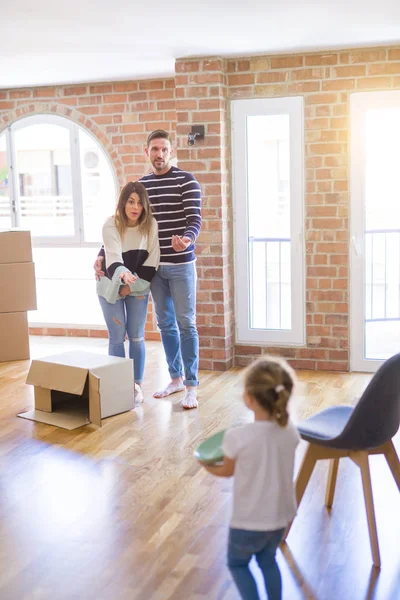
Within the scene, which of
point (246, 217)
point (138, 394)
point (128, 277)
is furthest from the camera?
point (246, 217)

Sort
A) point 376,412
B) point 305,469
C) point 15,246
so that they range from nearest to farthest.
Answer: point 376,412, point 305,469, point 15,246

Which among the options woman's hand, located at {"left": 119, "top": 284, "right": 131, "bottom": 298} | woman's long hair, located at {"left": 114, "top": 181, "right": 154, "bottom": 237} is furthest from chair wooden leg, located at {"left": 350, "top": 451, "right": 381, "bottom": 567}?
woman's long hair, located at {"left": 114, "top": 181, "right": 154, "bottom": 237}

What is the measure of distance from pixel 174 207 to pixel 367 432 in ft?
7.59

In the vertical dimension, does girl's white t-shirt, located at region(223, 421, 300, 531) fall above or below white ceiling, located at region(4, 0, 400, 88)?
below

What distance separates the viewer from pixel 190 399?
4637 millimetres

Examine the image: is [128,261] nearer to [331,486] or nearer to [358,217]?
[358,217]

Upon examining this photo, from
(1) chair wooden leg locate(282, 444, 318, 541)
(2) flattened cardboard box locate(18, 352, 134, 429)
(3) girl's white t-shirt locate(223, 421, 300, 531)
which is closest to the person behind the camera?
(3) girl's white t-shirt locate(223, 421, 300, 531)

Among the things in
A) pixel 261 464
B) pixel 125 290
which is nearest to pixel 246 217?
Result: pixel 125 290

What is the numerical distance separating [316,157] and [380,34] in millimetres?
940

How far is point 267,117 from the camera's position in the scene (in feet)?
17.7

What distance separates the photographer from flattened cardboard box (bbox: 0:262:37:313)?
5969mm

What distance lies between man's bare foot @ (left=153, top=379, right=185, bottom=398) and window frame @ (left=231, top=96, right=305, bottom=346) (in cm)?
87

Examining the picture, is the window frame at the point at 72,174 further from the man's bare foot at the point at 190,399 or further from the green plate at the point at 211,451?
the green plate at the point at 211,451

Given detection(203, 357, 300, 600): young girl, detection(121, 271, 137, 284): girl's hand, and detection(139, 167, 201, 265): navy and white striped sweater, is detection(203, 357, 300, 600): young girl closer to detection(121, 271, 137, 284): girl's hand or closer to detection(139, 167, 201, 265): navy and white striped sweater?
detection(121, 271, 137, 284): girl's hand
